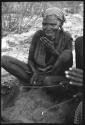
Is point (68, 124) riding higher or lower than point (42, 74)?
lower

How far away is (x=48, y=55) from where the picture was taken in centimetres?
424

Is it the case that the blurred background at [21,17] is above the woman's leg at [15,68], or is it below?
above

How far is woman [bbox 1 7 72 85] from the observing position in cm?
399

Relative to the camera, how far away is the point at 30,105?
402cm

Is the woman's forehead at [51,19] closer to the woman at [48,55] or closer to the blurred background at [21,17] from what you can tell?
the woman at [48,55]

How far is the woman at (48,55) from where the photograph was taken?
157 inches

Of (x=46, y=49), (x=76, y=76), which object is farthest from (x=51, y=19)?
(x=76, y=76)

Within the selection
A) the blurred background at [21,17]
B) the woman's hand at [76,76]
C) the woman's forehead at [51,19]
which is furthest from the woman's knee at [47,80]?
the blurred background at [21,17]

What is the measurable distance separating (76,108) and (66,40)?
0.82 m

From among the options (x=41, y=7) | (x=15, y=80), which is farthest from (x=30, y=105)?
(x=41, y=7)

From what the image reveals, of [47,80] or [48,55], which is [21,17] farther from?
[47,80]

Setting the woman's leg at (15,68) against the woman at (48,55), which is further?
the woman's leg at (15,68)

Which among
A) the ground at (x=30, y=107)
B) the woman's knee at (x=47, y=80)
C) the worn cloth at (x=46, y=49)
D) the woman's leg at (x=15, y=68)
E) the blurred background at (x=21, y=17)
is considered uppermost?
the blurred background at (x=21, y=17)

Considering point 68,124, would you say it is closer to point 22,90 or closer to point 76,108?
point 76,108
